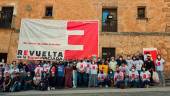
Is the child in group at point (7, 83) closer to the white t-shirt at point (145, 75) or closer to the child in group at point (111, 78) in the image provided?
the child in group at point (111, 78)

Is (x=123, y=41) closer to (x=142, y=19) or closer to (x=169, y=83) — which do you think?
(x=142, y=19)

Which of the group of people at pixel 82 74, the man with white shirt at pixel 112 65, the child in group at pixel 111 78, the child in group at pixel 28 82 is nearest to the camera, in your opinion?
the group of people at pixel 82 74

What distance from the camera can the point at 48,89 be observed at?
20.7 metres

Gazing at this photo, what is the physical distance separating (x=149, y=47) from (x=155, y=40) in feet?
2.10

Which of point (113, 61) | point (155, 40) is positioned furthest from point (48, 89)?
point (155, 40)

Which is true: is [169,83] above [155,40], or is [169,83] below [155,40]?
below

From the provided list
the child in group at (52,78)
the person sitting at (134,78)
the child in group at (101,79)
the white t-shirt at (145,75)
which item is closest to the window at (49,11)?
the child in group at (52,78)

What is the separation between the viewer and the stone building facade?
2569 centimetres

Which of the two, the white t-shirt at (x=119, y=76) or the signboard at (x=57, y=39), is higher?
the signboard at (x=57, y=39)

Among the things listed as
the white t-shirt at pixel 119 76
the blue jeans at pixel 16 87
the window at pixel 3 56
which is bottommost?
the blue jeans at pixel 16 87

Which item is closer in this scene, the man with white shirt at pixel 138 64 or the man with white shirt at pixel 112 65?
the man with white shirt at pixel 138 64

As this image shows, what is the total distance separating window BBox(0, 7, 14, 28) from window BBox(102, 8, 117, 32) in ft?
20.7

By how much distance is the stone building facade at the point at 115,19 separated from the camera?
25.7 metres

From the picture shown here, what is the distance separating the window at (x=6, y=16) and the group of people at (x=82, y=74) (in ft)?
17.7
